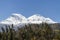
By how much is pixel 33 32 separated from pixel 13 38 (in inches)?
102

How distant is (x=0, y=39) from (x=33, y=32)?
134 inches

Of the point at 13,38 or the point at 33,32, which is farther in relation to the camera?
the point at 33,32

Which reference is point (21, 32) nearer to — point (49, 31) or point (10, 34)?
point (10, 34)

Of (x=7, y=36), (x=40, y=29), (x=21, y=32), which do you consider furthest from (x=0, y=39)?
(x=40, y=29)

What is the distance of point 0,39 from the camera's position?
22250 mm

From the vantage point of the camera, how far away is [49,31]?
965 inches

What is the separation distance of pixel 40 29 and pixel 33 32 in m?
0.85

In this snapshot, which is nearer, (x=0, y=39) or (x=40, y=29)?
(x=0, y=39)

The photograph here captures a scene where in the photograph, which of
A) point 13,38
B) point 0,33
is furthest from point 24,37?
point 0,33

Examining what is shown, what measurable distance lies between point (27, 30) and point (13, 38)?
6.31 feet

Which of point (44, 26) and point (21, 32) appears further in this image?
point (44, 26)

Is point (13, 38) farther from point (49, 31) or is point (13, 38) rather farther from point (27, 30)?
point (49, 31)

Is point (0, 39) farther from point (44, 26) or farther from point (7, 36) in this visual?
point (44, 26)

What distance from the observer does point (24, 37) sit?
22.4 metres
